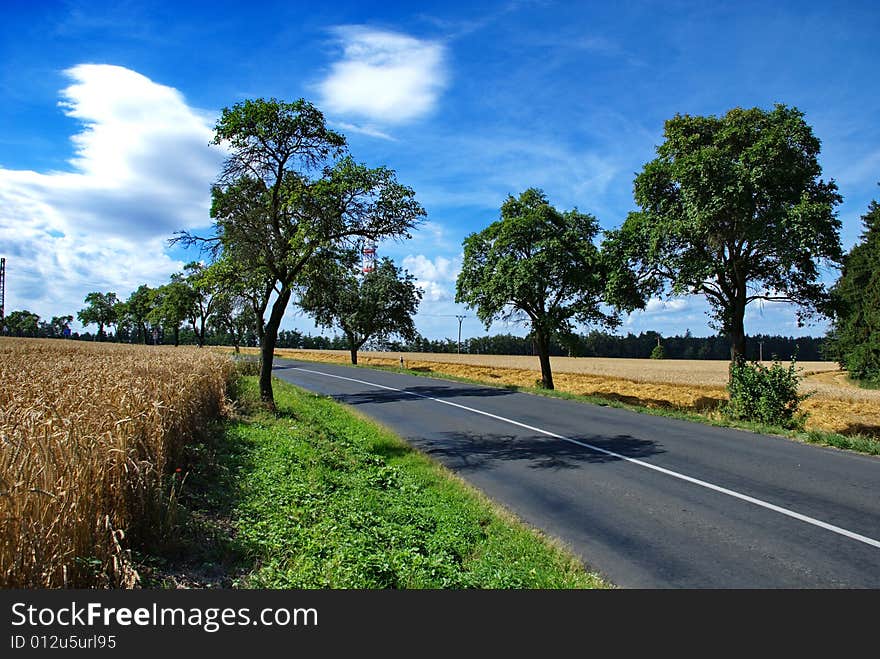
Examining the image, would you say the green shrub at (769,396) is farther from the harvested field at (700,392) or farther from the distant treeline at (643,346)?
the distant treeline at (643,346)

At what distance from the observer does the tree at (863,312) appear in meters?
33.5

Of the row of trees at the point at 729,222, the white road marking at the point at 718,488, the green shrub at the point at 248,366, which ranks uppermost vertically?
the row of trees at the point at 729,222

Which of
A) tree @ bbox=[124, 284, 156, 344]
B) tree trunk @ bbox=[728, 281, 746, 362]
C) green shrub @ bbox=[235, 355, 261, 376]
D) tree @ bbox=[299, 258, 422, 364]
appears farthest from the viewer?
tree @ bbox=[124, 284, 156, 344]

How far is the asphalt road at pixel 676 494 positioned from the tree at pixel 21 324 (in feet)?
427

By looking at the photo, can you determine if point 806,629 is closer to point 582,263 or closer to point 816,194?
point 816,194

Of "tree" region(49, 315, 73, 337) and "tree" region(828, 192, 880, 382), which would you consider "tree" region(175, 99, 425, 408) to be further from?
"tree" region(49, 315, 73, 337)

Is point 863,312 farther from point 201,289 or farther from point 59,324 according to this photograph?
point 59,324

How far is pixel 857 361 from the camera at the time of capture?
3438 cm

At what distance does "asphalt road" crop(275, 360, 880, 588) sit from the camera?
5.30 meters

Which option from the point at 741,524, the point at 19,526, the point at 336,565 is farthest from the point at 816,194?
the point at 19,526

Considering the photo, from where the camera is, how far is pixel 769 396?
1505 centimetres

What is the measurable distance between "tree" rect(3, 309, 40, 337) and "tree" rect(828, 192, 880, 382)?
13387 centimetres

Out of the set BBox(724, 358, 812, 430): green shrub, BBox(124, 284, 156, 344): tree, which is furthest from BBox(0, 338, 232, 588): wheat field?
BBox(124, 284, 156, 344): tree

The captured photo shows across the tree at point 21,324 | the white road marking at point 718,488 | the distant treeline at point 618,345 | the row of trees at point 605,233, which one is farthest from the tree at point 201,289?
the tree at point 21,324
